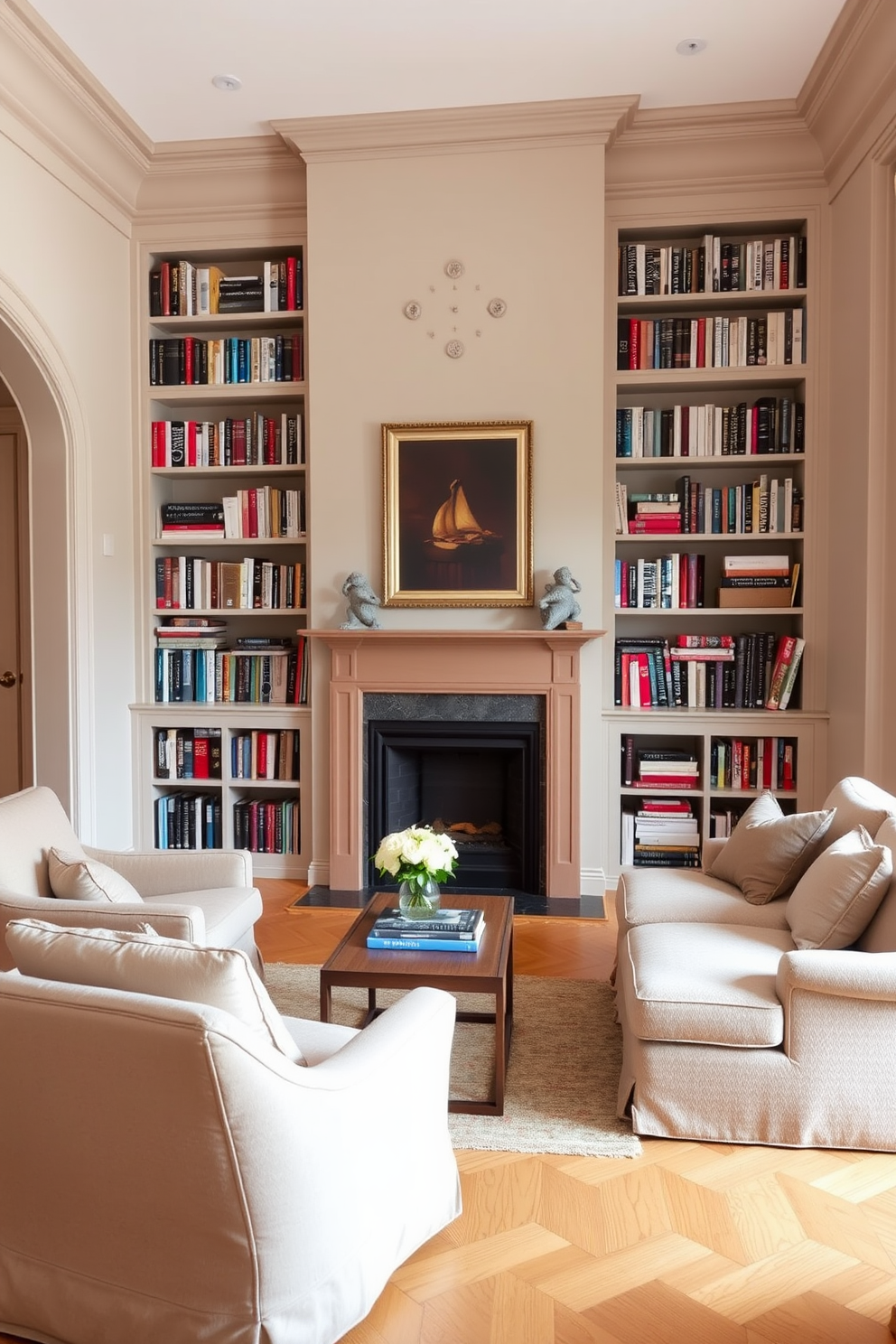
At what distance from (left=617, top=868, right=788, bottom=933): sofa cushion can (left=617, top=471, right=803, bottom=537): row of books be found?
78.8 inches

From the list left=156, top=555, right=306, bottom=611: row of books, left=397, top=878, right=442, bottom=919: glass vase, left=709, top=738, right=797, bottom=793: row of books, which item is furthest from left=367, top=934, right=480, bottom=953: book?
left=156, top=555, right=306, bottom=611: row of books

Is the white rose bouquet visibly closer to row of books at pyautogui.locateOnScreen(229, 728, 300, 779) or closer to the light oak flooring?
the light oak flooring

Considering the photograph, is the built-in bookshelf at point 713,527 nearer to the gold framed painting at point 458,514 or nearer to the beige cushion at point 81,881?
the gold framed painting at point 458,514

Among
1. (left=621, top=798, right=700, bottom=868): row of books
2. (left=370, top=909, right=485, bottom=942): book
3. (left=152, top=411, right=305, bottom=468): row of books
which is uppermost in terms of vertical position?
(left=152, top=411, right=305, bottom=468): row of books

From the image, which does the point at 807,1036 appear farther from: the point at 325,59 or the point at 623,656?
the point at 325,59

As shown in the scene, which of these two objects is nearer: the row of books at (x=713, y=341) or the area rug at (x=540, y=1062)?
the area rug at (x=540, y=1062)

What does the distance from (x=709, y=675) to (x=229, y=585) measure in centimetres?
252

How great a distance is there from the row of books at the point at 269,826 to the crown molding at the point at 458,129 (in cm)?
320

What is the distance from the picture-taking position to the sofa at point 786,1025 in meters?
2.41

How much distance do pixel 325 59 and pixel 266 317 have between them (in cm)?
125

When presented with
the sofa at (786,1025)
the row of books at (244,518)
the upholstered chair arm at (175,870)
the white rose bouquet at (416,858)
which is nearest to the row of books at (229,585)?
the row of books at (244,518)

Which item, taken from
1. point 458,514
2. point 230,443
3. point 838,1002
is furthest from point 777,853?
point 230,443

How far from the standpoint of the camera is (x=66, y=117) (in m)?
4.16

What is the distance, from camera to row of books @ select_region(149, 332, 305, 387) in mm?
4977
